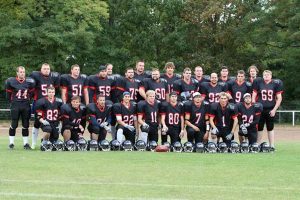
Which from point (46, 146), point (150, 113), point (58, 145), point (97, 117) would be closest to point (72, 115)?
point (97, 117)

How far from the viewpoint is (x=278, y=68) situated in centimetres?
4419

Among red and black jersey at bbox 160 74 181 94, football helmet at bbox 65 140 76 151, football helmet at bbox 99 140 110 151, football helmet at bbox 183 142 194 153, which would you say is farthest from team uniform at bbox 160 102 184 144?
football helmet at bbox 65 140 76 151

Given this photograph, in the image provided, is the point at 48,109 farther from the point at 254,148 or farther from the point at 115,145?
the point at 254,148

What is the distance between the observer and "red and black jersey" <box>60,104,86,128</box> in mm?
16281

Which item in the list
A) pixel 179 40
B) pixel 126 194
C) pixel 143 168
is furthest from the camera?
pixel 179 40

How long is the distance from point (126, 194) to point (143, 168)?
116 inches

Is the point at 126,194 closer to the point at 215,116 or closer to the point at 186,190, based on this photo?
the point at 186,190

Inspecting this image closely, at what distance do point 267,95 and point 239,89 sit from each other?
0.68 meters

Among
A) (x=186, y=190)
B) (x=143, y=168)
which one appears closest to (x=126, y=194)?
(x=186, y=190)

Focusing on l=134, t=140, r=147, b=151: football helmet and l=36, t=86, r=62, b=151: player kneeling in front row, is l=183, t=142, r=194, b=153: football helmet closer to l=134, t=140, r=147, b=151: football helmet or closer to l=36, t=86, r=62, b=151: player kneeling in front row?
l=134, t=140, r=147, b=151: football helmet

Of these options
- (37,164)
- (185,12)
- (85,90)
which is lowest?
(37,164)

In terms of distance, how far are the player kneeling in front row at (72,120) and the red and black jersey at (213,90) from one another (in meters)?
2.94

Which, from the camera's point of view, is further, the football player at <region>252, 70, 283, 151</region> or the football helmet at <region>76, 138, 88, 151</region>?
the football player at <region>252, 70, 283, 151</region>

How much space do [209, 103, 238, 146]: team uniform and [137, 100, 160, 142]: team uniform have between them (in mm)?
1261
